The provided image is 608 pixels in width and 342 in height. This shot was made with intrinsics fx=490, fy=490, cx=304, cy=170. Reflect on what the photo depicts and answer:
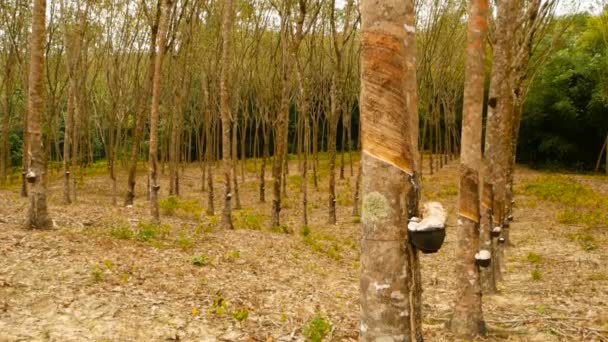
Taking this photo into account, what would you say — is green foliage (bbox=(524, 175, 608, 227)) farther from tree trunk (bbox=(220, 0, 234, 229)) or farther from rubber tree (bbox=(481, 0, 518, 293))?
tree trunk (bbox=(220, 0, 234, 229))

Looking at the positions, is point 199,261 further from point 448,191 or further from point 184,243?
point 448,191

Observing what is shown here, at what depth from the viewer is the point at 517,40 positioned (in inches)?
415

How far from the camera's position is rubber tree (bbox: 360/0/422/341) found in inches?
104

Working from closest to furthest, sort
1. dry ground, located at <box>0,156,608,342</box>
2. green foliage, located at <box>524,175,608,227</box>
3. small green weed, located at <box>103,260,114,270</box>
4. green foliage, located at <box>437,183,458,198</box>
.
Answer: dry ground, located at <box>0,156,608,342</box>
small green weed, located at <box>103,260,114,270</box>
green foliage, located at <box>524,175,608,227</box>
green foliage, located at <box>437,183,458,198</box>

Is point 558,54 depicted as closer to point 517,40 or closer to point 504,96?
point 517,40

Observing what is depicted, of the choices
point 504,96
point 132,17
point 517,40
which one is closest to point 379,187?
point 504,96

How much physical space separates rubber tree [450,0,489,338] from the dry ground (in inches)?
11.4

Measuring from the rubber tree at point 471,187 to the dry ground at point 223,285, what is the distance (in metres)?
0.29

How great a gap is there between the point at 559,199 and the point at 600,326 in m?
15.8

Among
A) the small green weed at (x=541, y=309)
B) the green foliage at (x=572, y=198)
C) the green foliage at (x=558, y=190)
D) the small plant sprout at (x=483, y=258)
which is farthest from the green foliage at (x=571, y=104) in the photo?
the small plant sprout at (x=483, y=258)

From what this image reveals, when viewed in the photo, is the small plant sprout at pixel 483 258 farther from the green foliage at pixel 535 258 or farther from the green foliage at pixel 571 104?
the green foliage at pixel 571 104

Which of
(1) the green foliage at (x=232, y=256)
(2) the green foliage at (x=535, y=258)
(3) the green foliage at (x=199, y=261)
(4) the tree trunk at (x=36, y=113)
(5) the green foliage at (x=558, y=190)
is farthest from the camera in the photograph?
(5) the green foliage at (x=558, y=190)

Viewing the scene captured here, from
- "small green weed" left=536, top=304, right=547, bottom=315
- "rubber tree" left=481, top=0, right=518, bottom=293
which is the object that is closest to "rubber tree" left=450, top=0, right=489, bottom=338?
"rubber tree" left=481, top=0, right=518, bottom=293

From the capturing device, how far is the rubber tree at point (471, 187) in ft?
18.3
